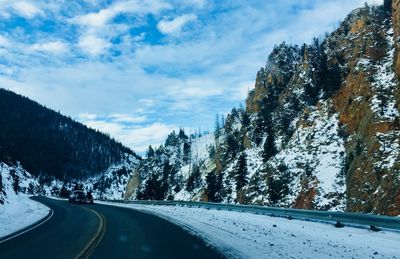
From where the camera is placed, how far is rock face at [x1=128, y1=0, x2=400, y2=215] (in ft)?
133

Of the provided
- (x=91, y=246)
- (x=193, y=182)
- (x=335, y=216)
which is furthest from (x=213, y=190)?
(x=91, y=246)

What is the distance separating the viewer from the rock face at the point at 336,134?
1598 inches

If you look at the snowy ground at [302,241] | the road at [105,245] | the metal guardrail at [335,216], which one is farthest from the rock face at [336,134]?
the road at [105,245]

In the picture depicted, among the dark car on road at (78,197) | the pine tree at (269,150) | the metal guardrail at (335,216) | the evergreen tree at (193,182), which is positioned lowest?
the metal guardrail at (335,216)

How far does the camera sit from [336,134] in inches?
2264

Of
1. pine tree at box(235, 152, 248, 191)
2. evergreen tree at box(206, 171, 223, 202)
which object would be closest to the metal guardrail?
pine tree at box(235, 152, 248, 191)

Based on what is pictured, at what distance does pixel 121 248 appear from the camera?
1361 cm

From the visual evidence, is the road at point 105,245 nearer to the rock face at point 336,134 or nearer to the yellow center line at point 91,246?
the yellow center line at point 91,246

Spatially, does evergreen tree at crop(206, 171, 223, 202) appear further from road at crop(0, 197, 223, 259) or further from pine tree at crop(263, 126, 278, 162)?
road at crop(0, 197, 223, 259)

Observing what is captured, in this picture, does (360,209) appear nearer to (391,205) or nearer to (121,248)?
(391,205)

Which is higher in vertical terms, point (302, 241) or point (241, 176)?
point (241, 176)

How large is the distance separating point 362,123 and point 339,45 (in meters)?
28.7

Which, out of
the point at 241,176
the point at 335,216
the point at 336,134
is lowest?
the point at 335,216

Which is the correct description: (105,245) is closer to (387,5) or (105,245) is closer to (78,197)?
(78,197)
